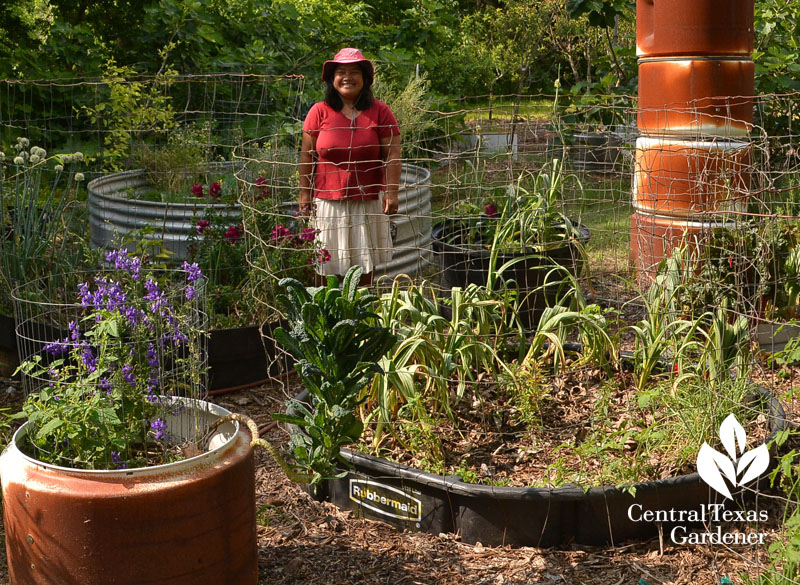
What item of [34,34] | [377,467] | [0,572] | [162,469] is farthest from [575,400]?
[34,34]

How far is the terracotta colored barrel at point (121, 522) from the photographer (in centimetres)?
226

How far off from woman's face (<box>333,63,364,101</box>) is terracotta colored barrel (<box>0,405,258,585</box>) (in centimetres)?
249

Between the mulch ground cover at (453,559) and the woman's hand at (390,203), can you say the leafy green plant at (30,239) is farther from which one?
the mulch ground cover at (453,559)

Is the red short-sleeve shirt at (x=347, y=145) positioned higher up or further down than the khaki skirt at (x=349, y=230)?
higher up

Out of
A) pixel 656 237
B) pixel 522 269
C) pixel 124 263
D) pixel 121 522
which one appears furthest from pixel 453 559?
pixel 656 237

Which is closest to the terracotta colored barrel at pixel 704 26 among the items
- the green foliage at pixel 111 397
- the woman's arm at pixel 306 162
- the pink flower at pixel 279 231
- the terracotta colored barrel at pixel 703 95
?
the terracotta colored barrel at pixel 703 95

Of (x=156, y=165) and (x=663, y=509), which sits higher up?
(x=156, y=165)

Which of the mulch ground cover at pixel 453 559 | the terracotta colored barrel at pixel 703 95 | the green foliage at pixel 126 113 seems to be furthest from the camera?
the green foliage at pixel 126 113

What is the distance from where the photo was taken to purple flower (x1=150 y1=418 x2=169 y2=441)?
98.9 inches

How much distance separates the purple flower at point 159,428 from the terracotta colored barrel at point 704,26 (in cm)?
358

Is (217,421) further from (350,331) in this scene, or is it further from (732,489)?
(732,489)

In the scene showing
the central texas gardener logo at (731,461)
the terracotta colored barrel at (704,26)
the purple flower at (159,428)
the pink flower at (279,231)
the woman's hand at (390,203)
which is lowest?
the central texas gardener logo at (731,461)

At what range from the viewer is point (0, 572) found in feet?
9.49

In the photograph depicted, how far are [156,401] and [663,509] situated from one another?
5.46ft
